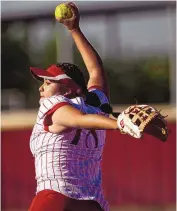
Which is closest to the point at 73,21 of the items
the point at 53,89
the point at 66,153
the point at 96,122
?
the point at 53,89

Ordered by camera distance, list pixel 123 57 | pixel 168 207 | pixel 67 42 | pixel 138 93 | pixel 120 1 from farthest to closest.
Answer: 1. pixel 123 57
2. pixel 138 93
3. pixel 120 1
4. pixel 67 42
5. pixel 168 207

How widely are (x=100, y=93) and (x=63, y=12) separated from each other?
61 cm

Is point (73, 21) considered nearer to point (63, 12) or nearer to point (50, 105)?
point (63, 12)

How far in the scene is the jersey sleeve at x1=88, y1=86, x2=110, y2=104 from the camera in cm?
572

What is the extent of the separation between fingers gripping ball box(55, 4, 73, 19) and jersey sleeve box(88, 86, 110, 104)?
1.65ft

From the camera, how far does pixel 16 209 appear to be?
12836 mm

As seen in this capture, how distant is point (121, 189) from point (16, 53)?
439 inches

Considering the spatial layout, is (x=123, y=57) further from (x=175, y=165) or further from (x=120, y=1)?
(x=175, y=165)

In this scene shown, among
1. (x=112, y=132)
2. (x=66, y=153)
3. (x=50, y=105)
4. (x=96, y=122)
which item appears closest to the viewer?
(x=96, y=122)

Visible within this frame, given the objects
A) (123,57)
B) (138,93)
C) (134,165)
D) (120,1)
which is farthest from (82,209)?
(123,57)

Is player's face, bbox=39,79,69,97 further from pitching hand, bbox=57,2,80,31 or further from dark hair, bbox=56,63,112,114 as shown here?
pitching hand, bbox=57,2,80,31

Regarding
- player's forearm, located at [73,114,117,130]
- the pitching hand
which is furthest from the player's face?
the pitching hand

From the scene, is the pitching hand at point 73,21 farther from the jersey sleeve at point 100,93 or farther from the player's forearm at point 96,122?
the player's forearm at point 96,122

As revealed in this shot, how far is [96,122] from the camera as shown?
469cm
